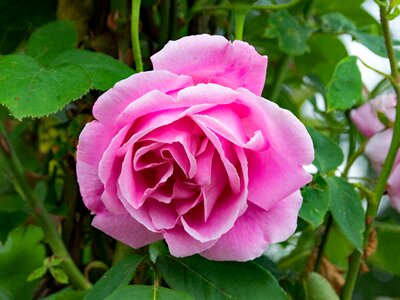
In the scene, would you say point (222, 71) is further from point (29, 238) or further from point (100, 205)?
point (29, 238)

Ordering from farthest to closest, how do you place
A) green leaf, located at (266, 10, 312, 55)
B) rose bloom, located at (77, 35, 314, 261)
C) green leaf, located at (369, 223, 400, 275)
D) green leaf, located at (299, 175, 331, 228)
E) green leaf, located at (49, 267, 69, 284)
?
green leaf, located at (369, 223, 400, 275), green leaf, located at (266, 10, 312, 55), green leaf, located at (49, 267, 69, 284), green leaf, located at (299, 175, 331, 228), rose bloom, located at (77, 35, 314, 261)

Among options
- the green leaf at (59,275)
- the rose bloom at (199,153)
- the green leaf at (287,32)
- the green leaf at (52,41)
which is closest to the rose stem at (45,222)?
the green leaf at (59,275)

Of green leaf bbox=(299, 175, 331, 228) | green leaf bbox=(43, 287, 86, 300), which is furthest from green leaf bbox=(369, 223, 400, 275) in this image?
green leaf bbox=(43, 287, 86, 300)

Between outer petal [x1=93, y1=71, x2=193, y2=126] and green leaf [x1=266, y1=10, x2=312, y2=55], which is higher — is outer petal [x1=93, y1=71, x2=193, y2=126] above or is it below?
above

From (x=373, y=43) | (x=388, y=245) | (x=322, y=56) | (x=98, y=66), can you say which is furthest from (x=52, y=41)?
(x=388, y=245)

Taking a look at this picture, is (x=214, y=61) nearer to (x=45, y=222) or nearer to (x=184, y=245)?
(x=184, y=245)

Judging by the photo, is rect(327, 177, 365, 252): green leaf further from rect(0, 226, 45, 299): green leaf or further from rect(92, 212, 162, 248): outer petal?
rect(0, 226, 45, 299): green leaf
